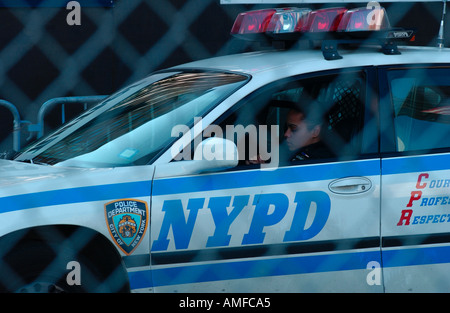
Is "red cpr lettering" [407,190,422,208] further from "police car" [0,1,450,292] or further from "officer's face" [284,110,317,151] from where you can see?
"officer's face" [284,110,317,151]

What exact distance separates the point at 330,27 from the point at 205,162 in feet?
3.40

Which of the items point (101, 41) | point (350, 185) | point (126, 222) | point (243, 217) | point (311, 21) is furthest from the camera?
point (101, 41)

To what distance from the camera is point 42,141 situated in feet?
12.1

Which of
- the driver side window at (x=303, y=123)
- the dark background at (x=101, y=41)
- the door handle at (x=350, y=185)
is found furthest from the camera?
the dark background at (x=101, y=41)

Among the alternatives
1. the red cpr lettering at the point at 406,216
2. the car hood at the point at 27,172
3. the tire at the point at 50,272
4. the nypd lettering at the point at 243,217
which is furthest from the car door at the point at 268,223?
the car hood at the point at 27,172

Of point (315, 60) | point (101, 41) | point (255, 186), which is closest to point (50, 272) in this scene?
point (255, 186)

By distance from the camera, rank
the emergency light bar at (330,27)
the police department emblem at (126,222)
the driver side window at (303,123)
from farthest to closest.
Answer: the emergency light bar at (330,27), the driver side window at (303,123), the police department emblem at (126,222)

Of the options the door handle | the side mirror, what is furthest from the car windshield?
the door handle

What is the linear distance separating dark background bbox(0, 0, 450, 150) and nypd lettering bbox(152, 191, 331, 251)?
4.32 meters

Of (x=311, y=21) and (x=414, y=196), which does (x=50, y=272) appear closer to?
(x=414, y=196)

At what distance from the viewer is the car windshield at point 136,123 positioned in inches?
126

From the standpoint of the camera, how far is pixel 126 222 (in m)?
2.92

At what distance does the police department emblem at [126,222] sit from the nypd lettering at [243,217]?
0.26ft

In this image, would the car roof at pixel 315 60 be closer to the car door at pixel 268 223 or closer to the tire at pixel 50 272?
the car door at pixel 268 223
